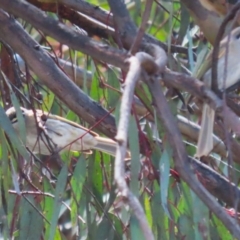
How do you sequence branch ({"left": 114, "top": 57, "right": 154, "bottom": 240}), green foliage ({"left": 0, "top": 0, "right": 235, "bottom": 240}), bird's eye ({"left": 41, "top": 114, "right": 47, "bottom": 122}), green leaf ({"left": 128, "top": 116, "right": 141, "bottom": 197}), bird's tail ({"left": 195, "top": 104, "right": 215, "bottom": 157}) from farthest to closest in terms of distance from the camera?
bird's eye ({"left": 41, "top": 114, "right": 47, "bottom": 122})
bird's tail ({"left": 195, "top": 104, "right": 215, "bottom": 157})
green foliage ({"left": 0, "top": 0, "right": 235, "bottom": 240})
green leaf ({"left": 128, "top": 116, "right": 141, "bottom": 197})
branch ({"left": 114, "top": 57, "right": 154, "bottom": 240})

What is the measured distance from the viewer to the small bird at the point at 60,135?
215cm

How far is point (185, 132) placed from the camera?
2406mm

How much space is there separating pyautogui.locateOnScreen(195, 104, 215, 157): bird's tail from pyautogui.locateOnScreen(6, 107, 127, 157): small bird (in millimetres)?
289

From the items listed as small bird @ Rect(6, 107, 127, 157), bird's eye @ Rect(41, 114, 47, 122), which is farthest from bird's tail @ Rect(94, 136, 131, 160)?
bird's eye @ Rect(41, 114, 47, 122)

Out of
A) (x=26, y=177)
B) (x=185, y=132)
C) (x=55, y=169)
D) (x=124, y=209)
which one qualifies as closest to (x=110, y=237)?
(x=124, y=209)

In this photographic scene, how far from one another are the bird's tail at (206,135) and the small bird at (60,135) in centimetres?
29

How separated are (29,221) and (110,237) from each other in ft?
0.67

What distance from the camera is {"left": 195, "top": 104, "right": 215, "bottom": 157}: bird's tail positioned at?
6.31 ft

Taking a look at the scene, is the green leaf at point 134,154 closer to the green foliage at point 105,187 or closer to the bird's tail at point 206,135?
the green foliage at point 105,187

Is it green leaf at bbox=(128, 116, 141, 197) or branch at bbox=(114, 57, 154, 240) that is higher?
green leaf at bbox=(128, 116, 141, 197)

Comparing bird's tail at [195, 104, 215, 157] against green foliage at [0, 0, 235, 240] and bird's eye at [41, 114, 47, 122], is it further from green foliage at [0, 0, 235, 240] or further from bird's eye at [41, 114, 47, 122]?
bird's eye at [41, 114, 47, 122]

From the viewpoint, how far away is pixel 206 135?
78.4 inches

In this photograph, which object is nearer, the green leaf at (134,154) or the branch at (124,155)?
the branch at (124,155)

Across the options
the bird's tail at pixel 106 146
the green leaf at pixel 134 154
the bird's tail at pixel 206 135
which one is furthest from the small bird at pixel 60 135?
the green leaf at pixel 134 154
